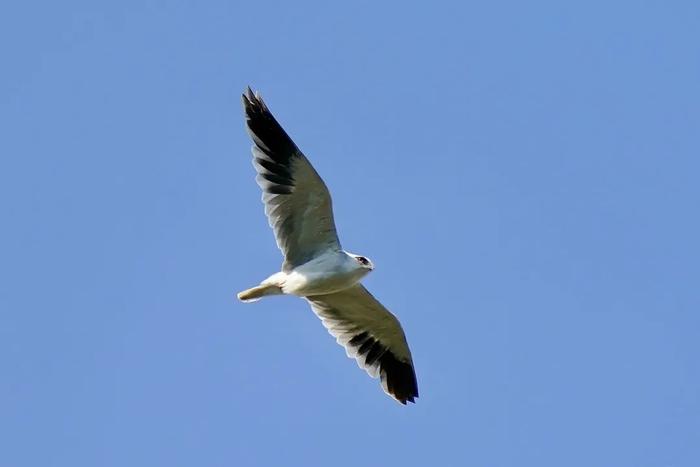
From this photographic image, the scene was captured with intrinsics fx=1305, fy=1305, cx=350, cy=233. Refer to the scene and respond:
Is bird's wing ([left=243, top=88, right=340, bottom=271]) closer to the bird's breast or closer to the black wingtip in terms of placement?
the bird's breast

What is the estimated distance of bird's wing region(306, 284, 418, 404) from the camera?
20234 millimetres

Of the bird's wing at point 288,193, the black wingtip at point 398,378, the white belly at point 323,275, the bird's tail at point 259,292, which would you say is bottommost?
the black wingtip at point 398,378

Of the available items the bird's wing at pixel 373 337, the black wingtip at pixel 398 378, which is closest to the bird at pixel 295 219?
the bird's wing at pixel 373 337

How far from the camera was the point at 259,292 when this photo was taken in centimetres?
1894

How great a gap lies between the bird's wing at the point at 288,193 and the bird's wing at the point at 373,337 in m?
1.26

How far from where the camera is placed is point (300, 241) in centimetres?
1914

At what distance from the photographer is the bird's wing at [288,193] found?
18.8m

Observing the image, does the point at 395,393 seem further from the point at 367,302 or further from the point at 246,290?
the point at 246,290

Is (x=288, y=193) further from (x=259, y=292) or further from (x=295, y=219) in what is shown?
(x=259, y=292)

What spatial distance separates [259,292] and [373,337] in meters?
2.51

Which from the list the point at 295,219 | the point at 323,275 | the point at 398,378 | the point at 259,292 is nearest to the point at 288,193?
the point at 295,219

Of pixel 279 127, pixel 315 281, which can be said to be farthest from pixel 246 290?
pixel 279 127

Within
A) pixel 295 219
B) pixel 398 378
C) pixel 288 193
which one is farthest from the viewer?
pixel 398 378

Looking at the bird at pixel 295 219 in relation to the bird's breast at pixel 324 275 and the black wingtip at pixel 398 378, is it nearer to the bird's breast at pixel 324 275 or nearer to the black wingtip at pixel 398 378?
the bird's breast at pixel 324 275
